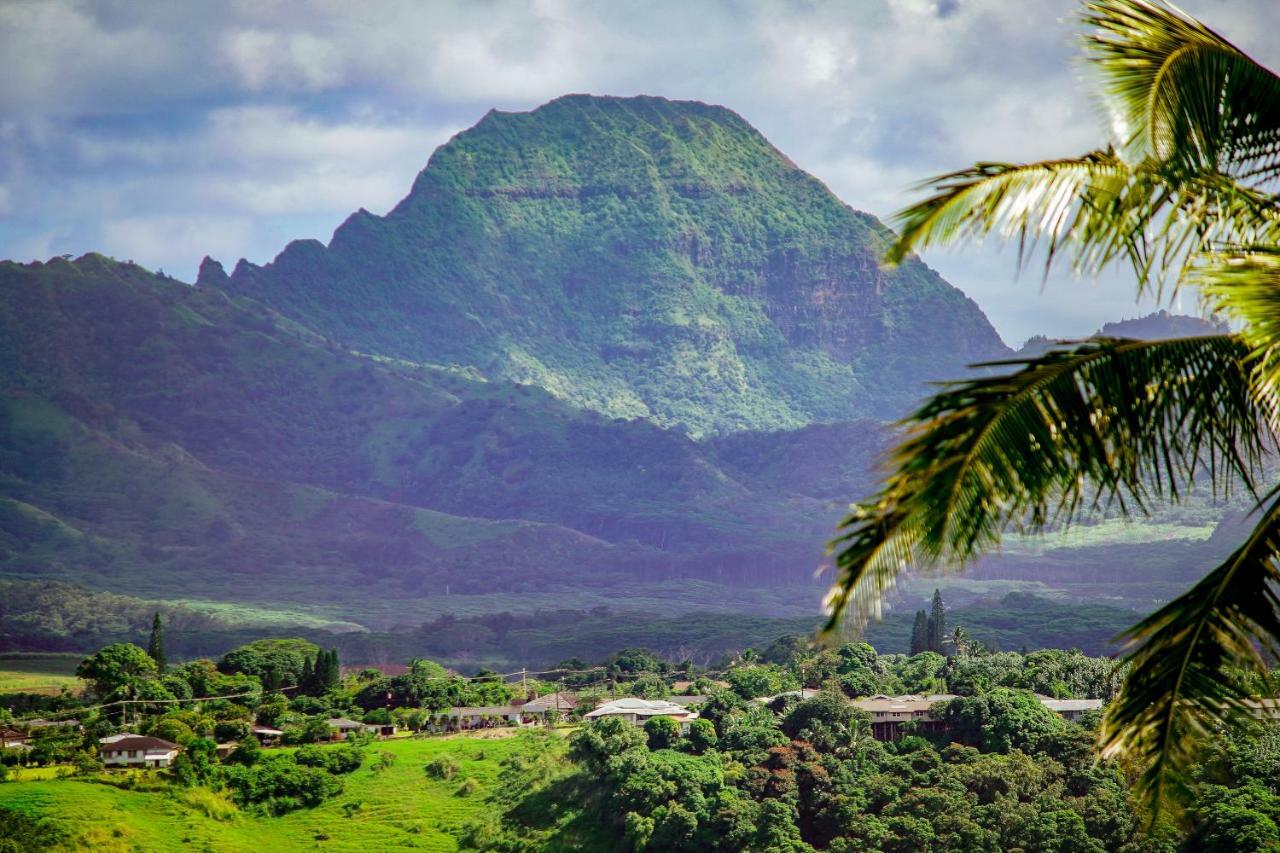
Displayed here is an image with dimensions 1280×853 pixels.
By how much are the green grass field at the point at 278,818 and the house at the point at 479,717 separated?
1420 cm

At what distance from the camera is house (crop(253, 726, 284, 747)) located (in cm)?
9006

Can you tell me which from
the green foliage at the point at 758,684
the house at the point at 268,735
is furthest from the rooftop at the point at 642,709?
the house at the point at 268,735

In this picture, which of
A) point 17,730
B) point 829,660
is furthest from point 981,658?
point 17,730

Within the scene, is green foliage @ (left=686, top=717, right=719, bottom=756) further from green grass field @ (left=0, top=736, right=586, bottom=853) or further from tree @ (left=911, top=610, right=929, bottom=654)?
tree @ (left=911, top=610, right=929, bottom=654)

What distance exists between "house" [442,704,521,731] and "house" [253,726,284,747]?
12549 mm

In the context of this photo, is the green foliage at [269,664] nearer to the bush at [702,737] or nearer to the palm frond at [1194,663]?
the bush at [702,737]

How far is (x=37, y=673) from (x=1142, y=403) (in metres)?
181

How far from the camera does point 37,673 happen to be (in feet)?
576

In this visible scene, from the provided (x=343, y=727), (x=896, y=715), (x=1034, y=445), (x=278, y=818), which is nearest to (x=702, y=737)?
(x=896, y=715)

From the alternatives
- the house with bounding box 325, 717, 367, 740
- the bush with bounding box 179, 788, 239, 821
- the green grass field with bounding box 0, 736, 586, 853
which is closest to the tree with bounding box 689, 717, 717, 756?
the green grass field with bounding box 0, 736, 586, 853

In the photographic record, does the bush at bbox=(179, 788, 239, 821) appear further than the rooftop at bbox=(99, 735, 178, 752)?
No

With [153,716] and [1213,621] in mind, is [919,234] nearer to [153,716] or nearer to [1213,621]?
[1213,621]

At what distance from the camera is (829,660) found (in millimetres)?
104875

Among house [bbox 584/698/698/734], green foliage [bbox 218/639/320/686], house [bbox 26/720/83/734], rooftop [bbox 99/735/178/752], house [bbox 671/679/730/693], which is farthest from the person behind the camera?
house [bbox 671/679/730/693]
